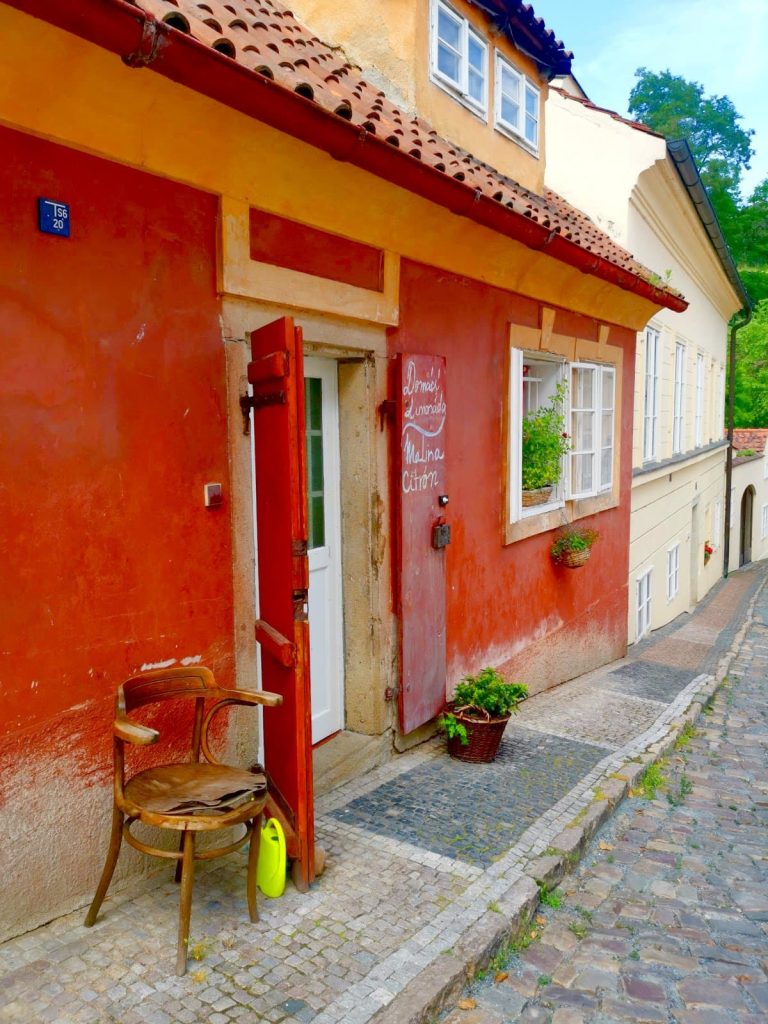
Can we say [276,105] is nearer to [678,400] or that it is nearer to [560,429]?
[560,429]

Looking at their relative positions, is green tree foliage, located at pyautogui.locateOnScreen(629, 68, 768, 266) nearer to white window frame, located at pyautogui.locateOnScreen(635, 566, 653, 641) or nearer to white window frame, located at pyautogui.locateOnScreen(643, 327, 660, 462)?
white window frame, located at pyautogui.locateOnScreen(643, 327, 660, 462)

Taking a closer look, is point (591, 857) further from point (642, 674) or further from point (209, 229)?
point (642, 674)

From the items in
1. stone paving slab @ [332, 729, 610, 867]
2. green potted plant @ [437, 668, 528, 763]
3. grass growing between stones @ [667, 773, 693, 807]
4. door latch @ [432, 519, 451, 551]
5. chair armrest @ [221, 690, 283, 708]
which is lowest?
grass growing between stones @ [667, 773, 693, 807]

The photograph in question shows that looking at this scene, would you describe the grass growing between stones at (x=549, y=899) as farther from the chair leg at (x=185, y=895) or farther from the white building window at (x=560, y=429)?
the white building window at (x=560, y=429)

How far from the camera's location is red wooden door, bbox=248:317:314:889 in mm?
3381

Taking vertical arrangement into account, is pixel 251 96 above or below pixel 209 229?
above

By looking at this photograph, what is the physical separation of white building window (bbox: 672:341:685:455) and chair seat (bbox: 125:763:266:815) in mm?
12477

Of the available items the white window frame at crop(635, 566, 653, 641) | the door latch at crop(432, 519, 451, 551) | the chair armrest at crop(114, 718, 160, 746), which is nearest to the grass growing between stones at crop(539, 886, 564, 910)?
the chair armrest at crop(114, 718, 160, 746)

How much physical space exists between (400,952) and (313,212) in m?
3.41

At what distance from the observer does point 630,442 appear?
9.76 meters

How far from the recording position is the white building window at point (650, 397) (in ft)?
39.1

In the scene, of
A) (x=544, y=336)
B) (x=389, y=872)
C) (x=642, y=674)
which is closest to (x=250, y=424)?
(x=389, y=872)

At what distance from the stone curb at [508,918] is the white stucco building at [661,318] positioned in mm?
6270

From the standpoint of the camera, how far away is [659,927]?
376cm
